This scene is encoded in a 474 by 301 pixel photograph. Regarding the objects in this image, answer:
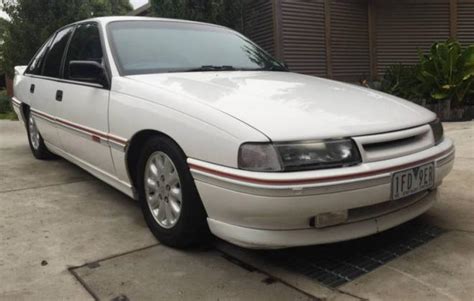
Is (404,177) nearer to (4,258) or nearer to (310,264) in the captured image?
(310,264)

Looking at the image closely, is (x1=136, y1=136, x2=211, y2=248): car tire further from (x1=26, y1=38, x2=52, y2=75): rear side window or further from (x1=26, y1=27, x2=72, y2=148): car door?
(x1=26, y1=38, x2=52, y2=75): rear side window

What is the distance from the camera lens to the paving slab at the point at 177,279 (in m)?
2.33

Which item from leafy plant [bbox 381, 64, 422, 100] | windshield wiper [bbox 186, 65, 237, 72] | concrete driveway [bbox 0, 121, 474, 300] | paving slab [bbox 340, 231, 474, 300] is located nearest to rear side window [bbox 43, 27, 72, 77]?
concrete driveway [bbox 0, 121, 474, 300]

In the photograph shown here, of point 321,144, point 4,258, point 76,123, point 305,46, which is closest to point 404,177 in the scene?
point 321,144

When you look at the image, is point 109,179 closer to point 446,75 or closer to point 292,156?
point 292,156

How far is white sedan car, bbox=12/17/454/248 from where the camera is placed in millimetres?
2279

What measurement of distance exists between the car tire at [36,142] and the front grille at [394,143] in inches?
157

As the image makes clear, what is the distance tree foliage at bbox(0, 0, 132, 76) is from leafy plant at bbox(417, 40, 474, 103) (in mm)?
8235

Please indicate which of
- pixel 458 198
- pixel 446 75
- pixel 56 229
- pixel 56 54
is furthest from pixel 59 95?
Result: pixel 446 75

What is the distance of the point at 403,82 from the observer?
29.3 ft

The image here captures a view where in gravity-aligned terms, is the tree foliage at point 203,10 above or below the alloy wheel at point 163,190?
above

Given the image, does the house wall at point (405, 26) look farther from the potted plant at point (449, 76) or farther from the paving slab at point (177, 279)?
the paving slab at point (177, 279)

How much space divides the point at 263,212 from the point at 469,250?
1.35m

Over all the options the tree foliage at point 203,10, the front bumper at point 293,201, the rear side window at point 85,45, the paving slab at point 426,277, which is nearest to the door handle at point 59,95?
the rear side window at point 85,45
